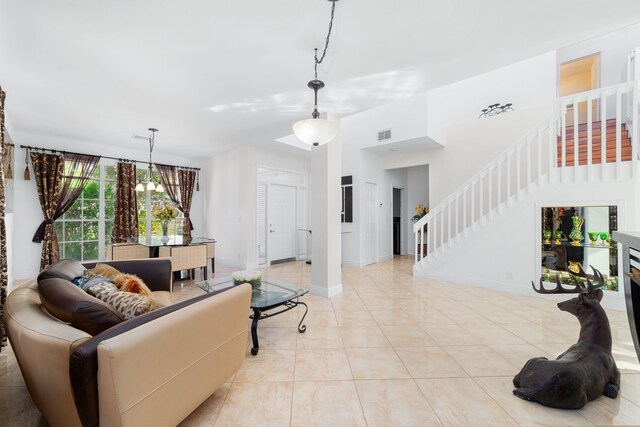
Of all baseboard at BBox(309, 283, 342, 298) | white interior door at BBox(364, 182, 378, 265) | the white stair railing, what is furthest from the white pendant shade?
white interior door at BBox(364, 182, 378, 265)

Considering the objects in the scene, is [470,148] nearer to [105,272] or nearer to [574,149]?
[574,149]

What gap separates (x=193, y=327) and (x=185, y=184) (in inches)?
230

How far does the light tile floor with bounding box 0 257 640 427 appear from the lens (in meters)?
1.60

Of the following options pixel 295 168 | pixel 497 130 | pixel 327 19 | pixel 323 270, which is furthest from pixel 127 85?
pixel 497 130

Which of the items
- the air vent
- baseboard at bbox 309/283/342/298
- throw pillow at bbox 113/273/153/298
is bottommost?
baseboard at bbox 309/283/342/298

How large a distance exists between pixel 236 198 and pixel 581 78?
7.77m

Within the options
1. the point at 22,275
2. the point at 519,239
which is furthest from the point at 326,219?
the point at 22,275

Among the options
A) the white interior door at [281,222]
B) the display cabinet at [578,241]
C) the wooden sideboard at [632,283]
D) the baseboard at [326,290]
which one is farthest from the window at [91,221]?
the display cabinet at [578,241]

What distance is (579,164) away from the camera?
12.5 ft

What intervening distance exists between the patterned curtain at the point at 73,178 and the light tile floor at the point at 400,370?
352cm

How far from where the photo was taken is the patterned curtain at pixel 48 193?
4.69 meters

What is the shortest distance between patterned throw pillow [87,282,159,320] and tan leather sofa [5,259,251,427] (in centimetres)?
25

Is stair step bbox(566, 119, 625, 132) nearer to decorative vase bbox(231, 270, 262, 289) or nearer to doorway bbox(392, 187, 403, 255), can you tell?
doorway bbox(392, 187, 403, 255)

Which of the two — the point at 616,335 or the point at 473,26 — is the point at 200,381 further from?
the point at 616,335
